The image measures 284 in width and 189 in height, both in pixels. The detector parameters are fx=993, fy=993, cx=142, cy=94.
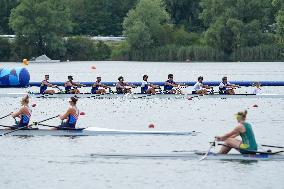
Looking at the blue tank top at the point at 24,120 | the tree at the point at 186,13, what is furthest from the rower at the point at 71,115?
the tree at the point at 186,13

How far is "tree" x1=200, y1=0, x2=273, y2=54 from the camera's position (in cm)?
8600

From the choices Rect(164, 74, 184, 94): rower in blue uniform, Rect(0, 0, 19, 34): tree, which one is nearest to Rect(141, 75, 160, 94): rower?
Rect(164, 74, 184, 94): rower in blue uniform

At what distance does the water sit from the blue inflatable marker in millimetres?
9715

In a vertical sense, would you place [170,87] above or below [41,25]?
below

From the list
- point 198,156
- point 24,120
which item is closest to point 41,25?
point 24,120

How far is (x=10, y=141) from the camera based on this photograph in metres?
26.3

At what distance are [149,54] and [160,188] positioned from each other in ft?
250

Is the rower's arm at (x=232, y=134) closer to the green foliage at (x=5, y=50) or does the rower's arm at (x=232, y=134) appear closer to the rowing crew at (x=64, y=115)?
the rowing crew at (x=64, y=115)

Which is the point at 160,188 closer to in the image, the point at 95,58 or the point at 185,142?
the point at 185,142

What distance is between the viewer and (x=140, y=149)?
24953mm

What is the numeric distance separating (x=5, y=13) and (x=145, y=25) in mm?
22761

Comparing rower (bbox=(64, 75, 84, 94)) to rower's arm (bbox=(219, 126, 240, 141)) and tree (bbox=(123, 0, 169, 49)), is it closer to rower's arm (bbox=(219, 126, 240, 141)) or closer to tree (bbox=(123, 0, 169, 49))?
rower's arm (bbox=(219, 126, 240, 141))

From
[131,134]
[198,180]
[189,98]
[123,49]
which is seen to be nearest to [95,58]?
[123,49]

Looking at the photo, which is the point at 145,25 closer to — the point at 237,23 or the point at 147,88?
the point at 237,23
